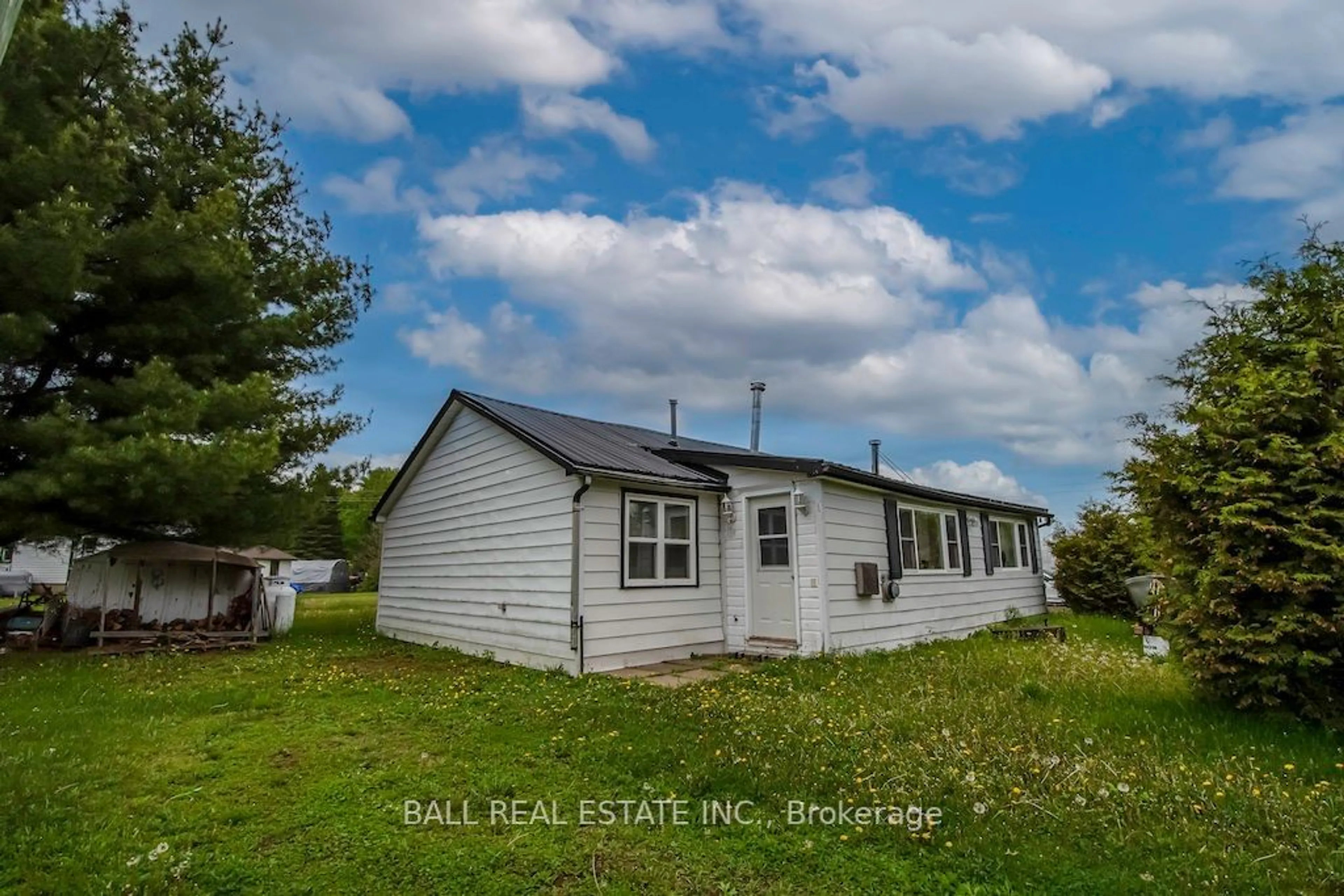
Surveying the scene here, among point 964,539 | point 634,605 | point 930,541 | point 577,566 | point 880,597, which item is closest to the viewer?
point 577,566

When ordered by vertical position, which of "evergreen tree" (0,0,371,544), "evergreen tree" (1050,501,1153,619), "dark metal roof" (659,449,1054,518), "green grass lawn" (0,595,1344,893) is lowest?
"green grass lawn" (0,595,1344,893)

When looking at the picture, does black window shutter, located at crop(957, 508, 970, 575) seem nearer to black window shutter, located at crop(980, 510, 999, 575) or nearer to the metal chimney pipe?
black window shutter, located at crop(980, 510, 999, 575)

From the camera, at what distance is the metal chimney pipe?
18766 mm

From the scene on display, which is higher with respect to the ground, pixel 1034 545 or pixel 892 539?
pixel 1034 545

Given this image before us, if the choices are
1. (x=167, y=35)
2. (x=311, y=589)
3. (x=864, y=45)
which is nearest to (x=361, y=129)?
(x=167, y=35)

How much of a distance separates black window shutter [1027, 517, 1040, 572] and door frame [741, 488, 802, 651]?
10.0 meters

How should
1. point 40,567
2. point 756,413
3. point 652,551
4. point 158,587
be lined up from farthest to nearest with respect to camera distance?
point 40,567 → point 756,413 → point 158,587 → point 652,551

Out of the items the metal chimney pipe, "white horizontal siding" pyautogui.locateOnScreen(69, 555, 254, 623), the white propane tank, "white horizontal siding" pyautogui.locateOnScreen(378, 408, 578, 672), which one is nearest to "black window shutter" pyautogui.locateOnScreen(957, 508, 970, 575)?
the metal chimney pipe

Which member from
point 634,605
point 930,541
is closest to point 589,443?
point 634,605

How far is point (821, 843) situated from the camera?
365 cm

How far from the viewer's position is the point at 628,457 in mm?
10547

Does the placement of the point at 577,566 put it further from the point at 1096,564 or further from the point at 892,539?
the point at 1096,564

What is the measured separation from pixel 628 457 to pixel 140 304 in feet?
27.6

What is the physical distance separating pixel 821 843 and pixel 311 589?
38777mm
